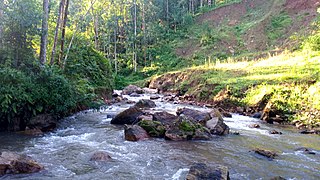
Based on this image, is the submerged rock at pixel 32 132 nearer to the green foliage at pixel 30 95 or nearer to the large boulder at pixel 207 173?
the green foliage at pixel 30 95

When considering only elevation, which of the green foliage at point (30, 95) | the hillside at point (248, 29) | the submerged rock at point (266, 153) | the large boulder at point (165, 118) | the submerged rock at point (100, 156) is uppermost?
the hillside at point (248, 29)

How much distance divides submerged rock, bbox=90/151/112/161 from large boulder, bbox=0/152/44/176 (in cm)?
172

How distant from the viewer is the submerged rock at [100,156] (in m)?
10.3

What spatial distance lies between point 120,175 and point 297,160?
6.05 m

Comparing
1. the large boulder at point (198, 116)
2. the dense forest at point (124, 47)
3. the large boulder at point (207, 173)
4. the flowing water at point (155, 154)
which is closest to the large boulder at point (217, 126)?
the large boulder at point (198, 116)

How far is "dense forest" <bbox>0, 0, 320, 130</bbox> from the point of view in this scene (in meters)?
14.5

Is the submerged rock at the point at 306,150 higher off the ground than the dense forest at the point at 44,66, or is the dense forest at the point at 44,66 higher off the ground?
the dense forest at the point at 44,66

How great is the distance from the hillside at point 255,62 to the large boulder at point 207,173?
964cm

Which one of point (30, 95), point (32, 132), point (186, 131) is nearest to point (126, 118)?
point (186, 131)

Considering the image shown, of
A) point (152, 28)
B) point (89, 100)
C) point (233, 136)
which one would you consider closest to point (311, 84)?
point (233, 136)

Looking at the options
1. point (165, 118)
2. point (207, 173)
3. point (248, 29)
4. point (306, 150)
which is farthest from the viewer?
point (248, 29)

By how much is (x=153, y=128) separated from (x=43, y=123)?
509 cm

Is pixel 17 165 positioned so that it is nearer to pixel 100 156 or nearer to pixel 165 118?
pixel 100 156

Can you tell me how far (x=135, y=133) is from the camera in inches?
518
